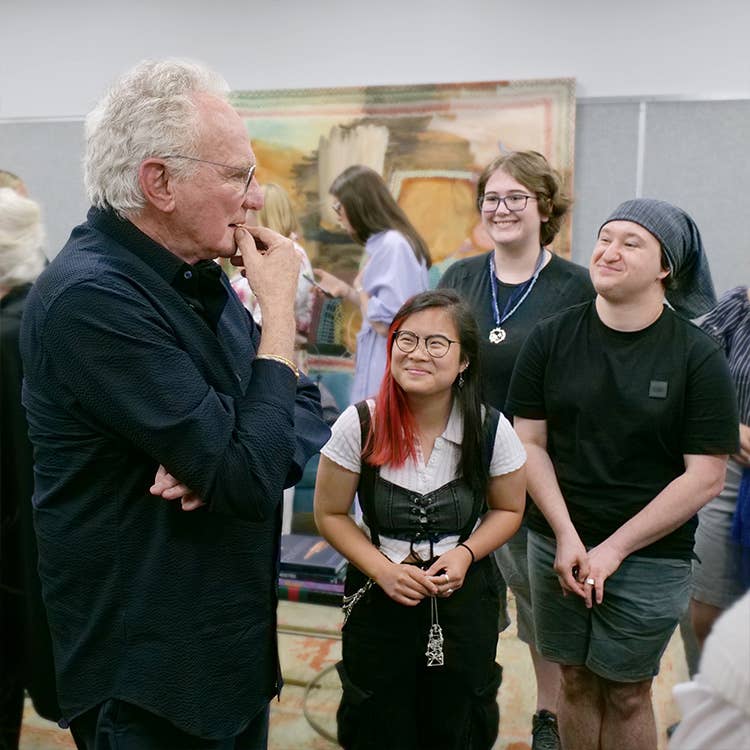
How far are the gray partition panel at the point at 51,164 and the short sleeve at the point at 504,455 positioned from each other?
10.9ft

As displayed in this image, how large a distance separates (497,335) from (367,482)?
682 mm

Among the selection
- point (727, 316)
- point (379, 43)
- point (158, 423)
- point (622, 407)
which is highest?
point (379, 43)

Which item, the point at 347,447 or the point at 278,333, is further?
the point at 347,447

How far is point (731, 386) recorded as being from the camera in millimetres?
1743

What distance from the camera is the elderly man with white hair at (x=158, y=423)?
103cm

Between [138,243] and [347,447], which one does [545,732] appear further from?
[138,243]

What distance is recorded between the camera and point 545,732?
7.34ft

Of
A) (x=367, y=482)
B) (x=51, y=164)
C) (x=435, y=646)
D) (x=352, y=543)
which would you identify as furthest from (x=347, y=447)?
(x=51, y=164)

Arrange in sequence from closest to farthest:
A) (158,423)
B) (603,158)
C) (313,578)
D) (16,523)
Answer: (158,423) < (16,523) < (313,578) < (603,158)

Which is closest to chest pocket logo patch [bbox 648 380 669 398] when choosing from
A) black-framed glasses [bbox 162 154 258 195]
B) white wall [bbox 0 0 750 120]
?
black-framed glasses [bbox 162 154 258 195]

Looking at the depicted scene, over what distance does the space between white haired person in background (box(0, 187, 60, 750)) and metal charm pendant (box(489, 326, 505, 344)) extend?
1.22 metres

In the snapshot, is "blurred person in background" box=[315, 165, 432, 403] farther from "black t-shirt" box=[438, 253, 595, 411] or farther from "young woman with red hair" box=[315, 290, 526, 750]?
"young woman with red hair" box=[315, 290, 526, 750]

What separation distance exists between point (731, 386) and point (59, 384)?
4.56 feet

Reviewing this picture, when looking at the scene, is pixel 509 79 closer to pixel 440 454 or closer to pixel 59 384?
pixel 440 454
